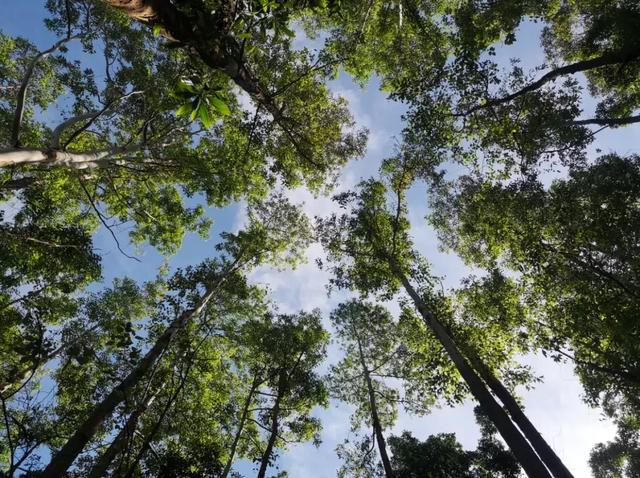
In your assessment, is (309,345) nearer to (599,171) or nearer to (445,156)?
(445,156)

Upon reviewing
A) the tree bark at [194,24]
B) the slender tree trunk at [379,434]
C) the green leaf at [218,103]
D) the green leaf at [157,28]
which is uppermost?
the slender tree trunk at [379,434]

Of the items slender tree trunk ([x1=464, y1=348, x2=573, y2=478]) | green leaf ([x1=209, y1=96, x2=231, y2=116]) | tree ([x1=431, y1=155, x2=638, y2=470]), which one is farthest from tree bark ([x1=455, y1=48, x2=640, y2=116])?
green leaf ([x1=209, y1=96, x2=231, y2=116])

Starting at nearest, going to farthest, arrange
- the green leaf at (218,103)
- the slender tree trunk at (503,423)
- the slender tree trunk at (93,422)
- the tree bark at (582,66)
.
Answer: the green leaf at (218,103) → the slender tree trunk at (93,422) → the slender tree trunk at (503,423) → the tree bark at (582,66)

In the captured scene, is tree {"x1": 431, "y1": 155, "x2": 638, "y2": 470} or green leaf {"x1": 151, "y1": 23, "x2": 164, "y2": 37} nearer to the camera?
Result: green leaf {"x1": 151, "y1": 23, "x2": 164, "y2": 37}

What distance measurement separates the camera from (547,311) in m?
12.8

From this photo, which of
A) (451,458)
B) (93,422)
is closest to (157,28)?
(93,422)

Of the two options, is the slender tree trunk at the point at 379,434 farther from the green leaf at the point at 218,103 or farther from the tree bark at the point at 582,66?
the green leaf at the point at 218,103

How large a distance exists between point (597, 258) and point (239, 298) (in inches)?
570

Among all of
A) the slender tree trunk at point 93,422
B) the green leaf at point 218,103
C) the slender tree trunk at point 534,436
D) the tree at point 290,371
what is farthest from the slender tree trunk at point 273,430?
the green leaf at point 218,103

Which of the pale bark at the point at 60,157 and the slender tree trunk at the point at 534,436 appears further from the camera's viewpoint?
the slender tree trunk at the point at 534,436

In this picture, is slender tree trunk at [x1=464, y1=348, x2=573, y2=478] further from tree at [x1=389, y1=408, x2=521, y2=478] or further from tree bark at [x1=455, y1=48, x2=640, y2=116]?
tree bark at [x1=455, y1=48, x2=640, y2=116]

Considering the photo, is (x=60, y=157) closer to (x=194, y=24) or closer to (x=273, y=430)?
(x=194, y=24)

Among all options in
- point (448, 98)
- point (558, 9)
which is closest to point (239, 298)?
point (448, 98)

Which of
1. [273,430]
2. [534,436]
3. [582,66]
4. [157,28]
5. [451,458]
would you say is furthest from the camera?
[451,458]
